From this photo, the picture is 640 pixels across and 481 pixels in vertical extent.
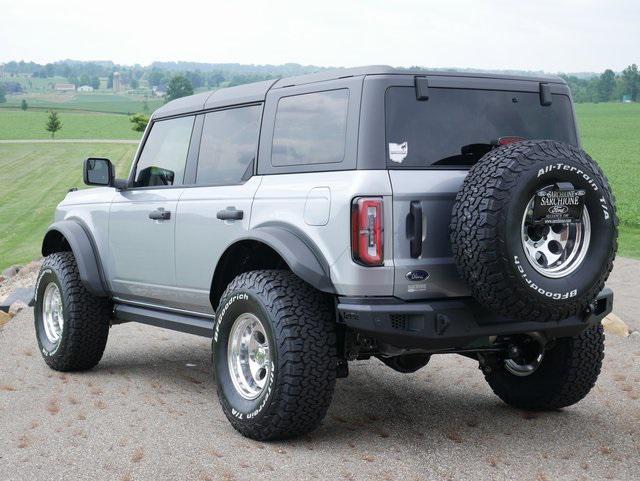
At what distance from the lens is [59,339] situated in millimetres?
7867

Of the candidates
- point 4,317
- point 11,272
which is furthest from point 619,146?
point 4,317

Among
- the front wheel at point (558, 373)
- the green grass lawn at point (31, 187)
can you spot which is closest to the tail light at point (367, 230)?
the front wheel at point (558, 373)

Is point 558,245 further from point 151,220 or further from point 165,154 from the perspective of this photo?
point 165,154

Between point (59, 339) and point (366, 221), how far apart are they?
3.77 m

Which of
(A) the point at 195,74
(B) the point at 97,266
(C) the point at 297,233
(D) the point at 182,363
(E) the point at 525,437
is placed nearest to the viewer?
(C) the point at 297,233

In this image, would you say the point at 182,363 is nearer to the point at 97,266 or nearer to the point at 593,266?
the point at 97,266

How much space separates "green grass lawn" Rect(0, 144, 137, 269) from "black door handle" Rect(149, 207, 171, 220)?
51.9ft

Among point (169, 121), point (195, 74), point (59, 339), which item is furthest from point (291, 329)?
point (195, 74)

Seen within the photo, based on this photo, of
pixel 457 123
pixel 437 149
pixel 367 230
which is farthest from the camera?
pixel 457 123

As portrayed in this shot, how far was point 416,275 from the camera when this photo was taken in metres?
5.08

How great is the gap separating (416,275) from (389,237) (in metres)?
0.24

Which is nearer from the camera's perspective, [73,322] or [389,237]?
[389,237]

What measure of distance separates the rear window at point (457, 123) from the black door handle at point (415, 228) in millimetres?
238

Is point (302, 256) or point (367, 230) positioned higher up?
point (367, 230)
